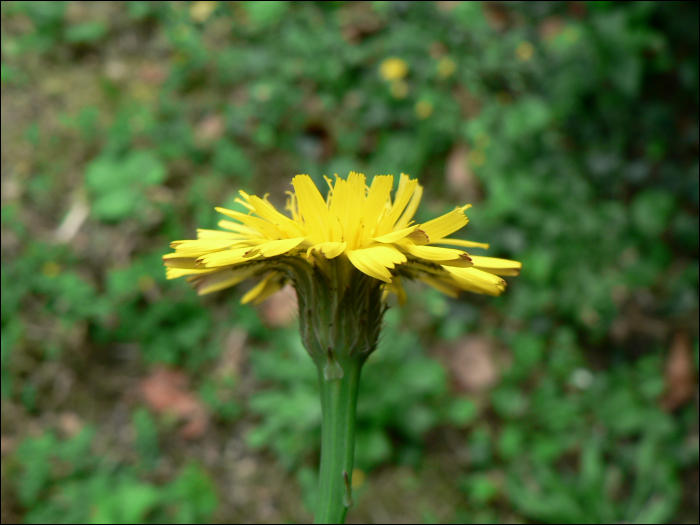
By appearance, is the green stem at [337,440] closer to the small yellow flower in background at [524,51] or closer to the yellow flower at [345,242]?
the yellow flower at [345,242]

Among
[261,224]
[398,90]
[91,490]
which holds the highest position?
[398,90]

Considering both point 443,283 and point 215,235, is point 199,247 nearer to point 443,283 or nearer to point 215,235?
point 215,235

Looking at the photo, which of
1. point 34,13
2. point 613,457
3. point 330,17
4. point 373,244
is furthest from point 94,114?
point 613,457

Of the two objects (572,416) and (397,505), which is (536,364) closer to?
(572,416)

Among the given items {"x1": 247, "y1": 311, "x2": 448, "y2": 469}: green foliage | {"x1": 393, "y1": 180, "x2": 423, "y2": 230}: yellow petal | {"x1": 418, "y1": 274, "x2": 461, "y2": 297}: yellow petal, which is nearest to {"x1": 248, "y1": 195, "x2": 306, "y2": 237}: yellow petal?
{"x1": 393, "y1": 180, "x2": 423, "y2": 230}: yellow petal

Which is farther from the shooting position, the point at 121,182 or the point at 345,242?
the point at 121,182

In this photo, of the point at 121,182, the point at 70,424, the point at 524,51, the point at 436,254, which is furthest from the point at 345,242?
the point at 524,51
